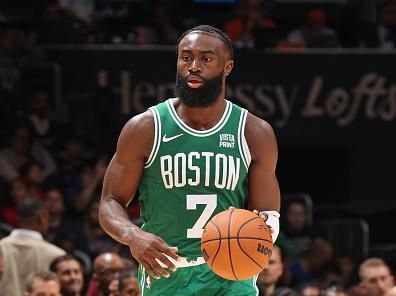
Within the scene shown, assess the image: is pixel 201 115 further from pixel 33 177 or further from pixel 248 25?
pixel 248 25

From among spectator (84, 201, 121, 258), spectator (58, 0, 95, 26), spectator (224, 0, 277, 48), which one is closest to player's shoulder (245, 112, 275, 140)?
spectator (84, 201, 121, 258)

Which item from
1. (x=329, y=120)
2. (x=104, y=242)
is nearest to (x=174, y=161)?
(x=104, y=242)

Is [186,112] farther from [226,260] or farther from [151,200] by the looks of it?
[226,260]

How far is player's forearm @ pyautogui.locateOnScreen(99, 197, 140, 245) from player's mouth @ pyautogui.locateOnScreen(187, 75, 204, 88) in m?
0.78

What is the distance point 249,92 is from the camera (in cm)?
1516

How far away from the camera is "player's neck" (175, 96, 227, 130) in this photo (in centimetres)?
671

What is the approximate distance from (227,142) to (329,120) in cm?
910

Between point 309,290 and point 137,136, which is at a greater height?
point 137,136

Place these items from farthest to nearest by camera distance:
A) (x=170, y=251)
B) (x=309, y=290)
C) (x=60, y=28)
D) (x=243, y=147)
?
(x=60, y=28), (x=309, y=290), (x=243, y=147), (x=170, y=251)

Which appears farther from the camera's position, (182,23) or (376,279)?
(182,23)

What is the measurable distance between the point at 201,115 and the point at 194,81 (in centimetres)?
28

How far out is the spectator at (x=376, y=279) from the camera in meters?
10.9

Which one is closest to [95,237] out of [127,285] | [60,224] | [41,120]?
[60,224]

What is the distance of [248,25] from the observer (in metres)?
15.6
